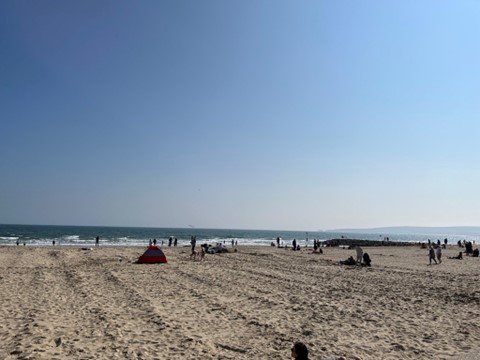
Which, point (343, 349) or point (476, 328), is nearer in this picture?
point (343, 349)

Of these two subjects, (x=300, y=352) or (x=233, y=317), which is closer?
(x=300, y=352)

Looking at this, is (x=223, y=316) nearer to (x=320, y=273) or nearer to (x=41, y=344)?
(x=41, y=344)

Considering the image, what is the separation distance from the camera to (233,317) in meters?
10.1

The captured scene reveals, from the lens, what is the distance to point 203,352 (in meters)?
7.29

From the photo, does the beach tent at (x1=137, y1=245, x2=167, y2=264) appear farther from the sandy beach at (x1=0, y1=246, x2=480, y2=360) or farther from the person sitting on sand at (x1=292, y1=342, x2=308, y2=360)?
the person sitting on sand at (x1=292, y1=342, x2=308, y2=360)

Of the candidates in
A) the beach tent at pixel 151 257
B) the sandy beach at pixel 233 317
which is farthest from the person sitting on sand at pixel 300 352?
the beach tent at pixel 151 257

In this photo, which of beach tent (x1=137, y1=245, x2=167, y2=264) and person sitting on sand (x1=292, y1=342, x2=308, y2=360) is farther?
beach tent (x1=137, y1=245, x2=167, y2=264)

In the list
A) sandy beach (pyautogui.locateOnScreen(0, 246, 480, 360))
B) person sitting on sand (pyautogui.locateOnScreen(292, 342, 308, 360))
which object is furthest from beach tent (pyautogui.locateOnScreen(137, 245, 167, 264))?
person sitting on sand (pyautogui.locateOnScreen(292, 342, 308, 360))

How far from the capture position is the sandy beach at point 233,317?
293 inches

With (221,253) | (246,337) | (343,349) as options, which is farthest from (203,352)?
(221,253)

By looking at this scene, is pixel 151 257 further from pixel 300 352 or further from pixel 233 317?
pixel 300 352

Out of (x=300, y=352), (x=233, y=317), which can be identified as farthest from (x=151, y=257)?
(x=300, y=352)

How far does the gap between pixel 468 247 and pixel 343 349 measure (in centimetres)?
3958

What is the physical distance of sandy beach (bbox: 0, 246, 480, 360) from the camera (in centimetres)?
745
